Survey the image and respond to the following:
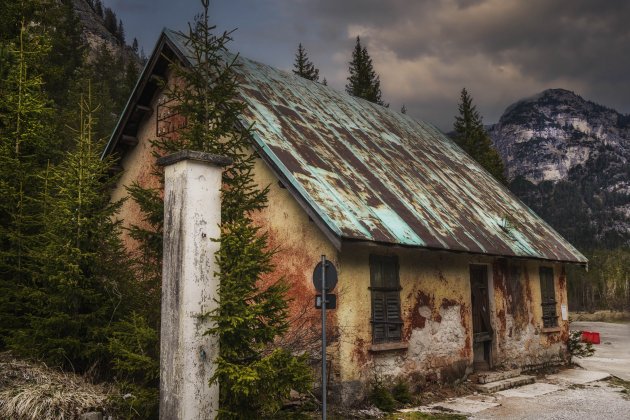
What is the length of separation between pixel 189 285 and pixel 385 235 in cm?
418

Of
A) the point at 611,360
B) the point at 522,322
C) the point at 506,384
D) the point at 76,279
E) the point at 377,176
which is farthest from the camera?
the point at 611,360

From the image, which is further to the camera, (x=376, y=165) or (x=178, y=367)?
(x=376, y=165)

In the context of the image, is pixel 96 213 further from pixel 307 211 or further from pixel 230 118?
pixel 307 211

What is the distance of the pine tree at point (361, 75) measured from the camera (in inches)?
1499

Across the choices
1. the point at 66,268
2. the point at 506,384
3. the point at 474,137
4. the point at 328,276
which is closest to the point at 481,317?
the point at 506,384

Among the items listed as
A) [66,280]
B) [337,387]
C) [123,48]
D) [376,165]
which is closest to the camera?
[66,280]

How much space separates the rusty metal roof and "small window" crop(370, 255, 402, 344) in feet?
2.41

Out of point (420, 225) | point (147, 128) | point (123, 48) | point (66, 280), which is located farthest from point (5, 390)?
point (123, 48)

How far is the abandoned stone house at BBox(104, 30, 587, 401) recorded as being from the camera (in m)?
9.79

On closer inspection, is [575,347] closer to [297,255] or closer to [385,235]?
[385,235]

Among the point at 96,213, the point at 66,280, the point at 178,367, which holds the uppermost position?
the point at 96,213

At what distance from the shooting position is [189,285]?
6.55 m

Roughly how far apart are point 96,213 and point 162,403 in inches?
→ 134

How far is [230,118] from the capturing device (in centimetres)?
850
